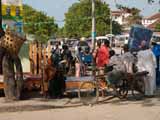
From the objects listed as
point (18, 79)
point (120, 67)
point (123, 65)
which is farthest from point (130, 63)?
point (18, 79)

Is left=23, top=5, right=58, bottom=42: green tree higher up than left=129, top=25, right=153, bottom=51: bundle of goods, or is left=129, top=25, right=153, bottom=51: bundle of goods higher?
left=23, top=5, right=58, bottom=42: green tree

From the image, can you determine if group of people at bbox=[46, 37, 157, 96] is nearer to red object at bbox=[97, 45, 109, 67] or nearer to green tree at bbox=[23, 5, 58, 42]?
red object at bbox=[97, 45, 109, 67]

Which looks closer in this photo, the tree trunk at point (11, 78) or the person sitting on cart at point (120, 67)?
the person sitting on cart at point (120, 67)

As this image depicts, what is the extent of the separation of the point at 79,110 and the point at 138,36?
5.85m

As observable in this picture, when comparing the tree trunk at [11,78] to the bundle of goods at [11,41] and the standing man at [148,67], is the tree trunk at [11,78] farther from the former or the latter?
the standing man at [148,67]

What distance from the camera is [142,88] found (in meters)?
15.0

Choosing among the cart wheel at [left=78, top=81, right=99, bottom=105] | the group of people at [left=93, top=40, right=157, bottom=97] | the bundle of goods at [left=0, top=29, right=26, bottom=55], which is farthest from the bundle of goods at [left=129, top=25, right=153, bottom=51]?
the bundle of goods at [left=0, top=29, right=26, bottom=55]

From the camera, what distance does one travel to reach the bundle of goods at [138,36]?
17.5 m

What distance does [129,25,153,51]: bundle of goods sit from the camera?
17548 mm

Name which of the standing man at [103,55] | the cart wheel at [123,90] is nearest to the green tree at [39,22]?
the standing man at [103,55]

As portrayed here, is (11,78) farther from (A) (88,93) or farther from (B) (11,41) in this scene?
(A) (88,93)

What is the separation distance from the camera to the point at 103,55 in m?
16.3

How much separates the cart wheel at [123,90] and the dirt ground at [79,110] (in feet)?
0.63

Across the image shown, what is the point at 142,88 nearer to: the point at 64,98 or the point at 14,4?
the point at 64,98
